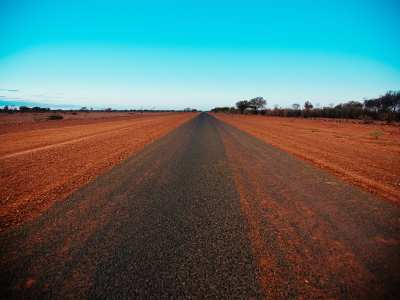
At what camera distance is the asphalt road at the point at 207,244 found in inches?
78.9

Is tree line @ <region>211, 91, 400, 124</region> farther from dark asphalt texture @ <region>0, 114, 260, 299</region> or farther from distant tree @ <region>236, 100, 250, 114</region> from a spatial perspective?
dark asphalt texture @ <region>0, 114, 260, 299</region>

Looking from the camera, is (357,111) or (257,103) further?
(257,103)

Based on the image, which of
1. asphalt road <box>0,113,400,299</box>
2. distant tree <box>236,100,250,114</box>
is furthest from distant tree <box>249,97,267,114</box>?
asphalt road <box>0,113,400,299</box>

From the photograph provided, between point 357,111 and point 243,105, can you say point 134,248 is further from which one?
point 243,105

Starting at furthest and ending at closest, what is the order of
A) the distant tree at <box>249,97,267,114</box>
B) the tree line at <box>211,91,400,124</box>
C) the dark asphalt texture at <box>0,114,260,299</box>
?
the distant tree at <box>249,97,267,114</box> < the tree line at <box>211,91,400,124</box> < the dark asphalt texture at <box>0,114,260,299</box>

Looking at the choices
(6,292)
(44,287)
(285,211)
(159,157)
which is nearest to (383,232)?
(285,211)

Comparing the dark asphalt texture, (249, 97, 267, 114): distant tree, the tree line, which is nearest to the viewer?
the dark asphalt texture

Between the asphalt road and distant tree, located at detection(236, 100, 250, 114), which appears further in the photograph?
distant tree, located at detection(236, 100, 250, 114)

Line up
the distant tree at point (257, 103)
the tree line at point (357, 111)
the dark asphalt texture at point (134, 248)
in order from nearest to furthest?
the dark asphalt texture at point (134, 248) → the tree line at point (357, 111) → the distant tree at point (257, 103)

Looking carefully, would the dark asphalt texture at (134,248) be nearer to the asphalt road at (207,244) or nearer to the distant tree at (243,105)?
the asphalt road at (207,244)

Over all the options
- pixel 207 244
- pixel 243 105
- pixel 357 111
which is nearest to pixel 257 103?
pixel 243 105

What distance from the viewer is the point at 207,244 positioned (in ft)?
8.64

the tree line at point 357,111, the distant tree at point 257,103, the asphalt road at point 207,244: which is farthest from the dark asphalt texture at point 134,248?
the distant tree at point 257,103

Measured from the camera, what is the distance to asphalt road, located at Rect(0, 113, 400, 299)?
78.9 inches
